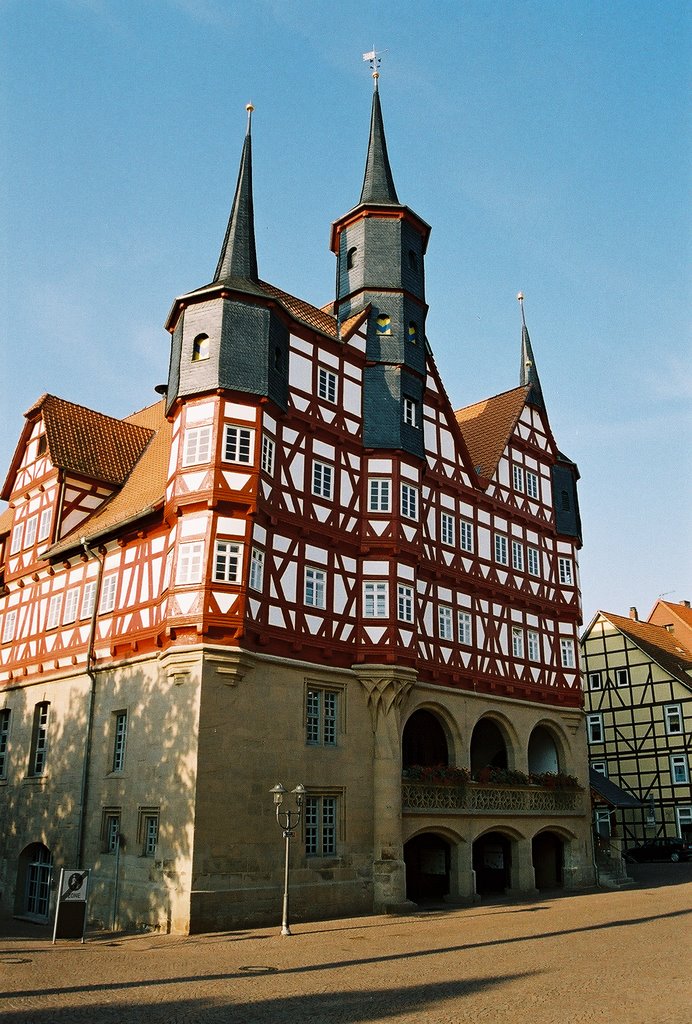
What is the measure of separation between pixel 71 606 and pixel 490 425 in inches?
748

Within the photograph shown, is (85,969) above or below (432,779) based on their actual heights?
below

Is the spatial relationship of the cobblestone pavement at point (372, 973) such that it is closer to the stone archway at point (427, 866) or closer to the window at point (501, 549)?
the stone archway at point (427, 866)

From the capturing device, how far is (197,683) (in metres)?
23.1

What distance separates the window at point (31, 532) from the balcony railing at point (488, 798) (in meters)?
16.3

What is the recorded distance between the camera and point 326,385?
29.3 m

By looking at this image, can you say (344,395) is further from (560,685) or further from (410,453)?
(560,685)

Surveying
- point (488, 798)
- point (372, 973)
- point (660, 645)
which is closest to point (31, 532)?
point (488, 798)

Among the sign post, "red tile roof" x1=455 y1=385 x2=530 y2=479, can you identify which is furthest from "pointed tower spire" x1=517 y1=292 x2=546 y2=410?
the sign post

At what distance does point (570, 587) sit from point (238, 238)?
2017cm

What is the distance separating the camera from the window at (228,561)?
78.8 ft

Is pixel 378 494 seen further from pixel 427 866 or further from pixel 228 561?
pixel 427 866

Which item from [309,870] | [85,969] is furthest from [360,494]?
[85,969]

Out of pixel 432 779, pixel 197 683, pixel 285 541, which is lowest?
pixel 432 779

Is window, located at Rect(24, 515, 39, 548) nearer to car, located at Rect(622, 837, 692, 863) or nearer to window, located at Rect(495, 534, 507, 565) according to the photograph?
window, located at Rect(495, 534, 507, 565)
